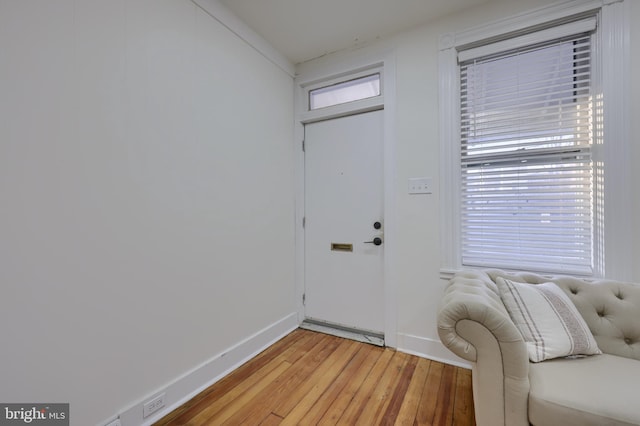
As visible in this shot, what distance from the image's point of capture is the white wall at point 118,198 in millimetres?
1078

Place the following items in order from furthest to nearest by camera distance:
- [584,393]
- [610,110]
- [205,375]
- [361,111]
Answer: [361,111] → [205,375] → [610,110] → [584,393]

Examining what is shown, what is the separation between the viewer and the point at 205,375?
69.8 inches

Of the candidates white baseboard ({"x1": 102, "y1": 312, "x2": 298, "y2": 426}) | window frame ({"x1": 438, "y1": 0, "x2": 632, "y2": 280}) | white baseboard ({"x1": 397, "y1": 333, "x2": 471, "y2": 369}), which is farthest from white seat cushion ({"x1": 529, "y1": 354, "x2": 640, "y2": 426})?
white baseboard ({"x1": 102, "y1": 312, "x2": 298, "y2": 426})

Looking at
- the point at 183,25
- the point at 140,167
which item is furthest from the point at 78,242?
the point at 183,25

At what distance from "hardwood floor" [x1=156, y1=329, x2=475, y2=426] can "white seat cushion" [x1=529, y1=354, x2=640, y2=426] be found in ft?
1.77

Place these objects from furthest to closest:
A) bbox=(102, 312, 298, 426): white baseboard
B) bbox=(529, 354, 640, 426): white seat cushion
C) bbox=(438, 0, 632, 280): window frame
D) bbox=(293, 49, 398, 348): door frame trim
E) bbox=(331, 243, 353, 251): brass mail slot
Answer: bbox=(331, 243, 353, 251): brass mail slot, bbox=(293, 49, 398, 348): door frame trim, bbox=(438, 0, 632, 280): window frame, bbox=(102, 312, 298, 426): white baseboard, bbox=(529, 354, 640, 426): white seat cushion

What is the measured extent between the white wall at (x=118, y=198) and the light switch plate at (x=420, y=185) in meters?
1.33

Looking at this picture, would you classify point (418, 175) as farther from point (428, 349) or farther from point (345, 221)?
point (428, 349)

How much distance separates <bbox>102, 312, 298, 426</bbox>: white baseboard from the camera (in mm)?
1415

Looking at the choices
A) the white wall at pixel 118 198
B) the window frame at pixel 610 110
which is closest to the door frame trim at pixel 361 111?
the white wall at pixel 118 198

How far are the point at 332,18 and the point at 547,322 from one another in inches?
95.2

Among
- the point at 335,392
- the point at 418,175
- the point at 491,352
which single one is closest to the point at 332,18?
the point at 418,175

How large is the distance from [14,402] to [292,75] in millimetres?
2874

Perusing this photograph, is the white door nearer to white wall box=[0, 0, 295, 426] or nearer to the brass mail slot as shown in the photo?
the brass mail slot
